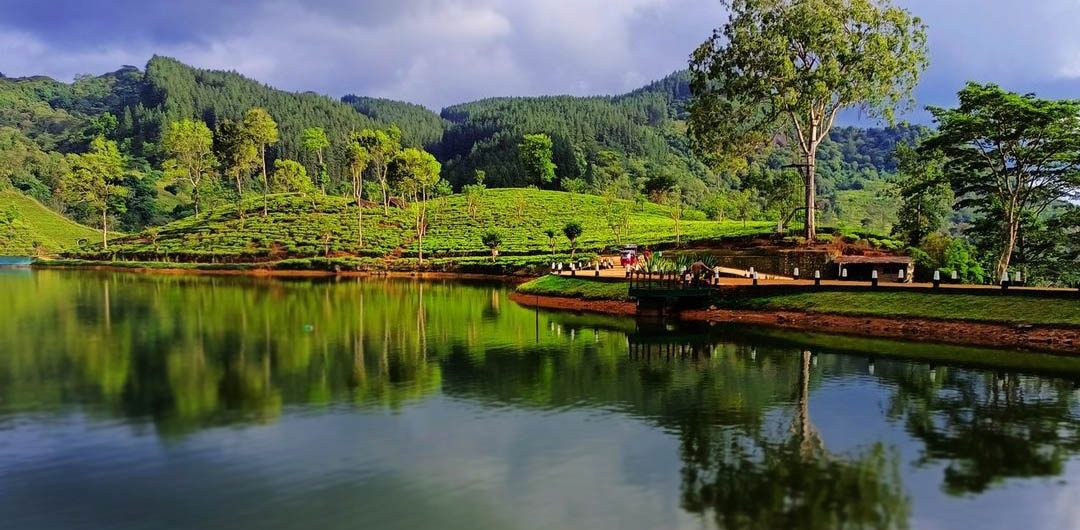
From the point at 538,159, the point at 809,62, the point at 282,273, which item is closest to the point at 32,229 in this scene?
the point at 282,273

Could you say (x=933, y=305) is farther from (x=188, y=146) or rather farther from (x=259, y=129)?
(x=188, y=146)

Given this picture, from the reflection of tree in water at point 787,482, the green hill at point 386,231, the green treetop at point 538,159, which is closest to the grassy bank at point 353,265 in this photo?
the green hill at point 386,231

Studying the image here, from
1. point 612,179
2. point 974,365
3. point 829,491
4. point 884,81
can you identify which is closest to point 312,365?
point 829,491

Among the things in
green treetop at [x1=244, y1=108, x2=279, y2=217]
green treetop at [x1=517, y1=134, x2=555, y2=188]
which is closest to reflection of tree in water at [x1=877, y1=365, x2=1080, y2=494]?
green treetop at [x1=244, y1=108, x2=279, y2=217]

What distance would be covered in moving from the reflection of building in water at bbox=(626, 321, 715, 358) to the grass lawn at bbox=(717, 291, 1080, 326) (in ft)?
13.7

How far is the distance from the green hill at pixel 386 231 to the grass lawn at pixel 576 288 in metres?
19.7

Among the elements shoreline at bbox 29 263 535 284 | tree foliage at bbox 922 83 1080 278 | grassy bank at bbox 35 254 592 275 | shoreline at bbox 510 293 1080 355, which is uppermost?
tree foliage at bbox 922 83 1080 278

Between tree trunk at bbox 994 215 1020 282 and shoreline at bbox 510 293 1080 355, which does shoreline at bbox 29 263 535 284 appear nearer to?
shoreline at bbox 510 293 1080 355

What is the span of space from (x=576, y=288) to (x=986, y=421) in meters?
28.8

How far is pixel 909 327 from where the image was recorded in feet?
107

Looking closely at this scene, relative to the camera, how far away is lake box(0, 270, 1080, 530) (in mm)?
13312

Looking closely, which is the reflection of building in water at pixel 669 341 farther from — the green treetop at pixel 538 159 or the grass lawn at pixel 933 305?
the green treetop at pixel 538 159

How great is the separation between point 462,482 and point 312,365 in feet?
44.4

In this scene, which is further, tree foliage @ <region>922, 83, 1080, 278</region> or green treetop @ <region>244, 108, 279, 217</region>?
green treetop @ <region>244, 108, 279, 217</region>
